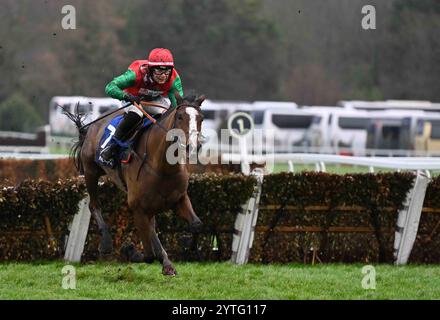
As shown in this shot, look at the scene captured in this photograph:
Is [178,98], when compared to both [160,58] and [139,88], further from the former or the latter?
[139,88]

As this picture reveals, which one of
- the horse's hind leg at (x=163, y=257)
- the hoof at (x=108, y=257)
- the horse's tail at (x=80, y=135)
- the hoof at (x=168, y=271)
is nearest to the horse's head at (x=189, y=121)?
the horse's hind leg at (x=163, y=257)

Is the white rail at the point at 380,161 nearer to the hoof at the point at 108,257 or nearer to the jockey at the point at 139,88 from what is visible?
the jockey at the point at 139,88

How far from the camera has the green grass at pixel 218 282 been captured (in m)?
6.39

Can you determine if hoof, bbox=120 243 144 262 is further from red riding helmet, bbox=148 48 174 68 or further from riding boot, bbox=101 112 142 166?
red riding helmet, bbox=148 48 174 68

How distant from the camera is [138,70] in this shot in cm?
782

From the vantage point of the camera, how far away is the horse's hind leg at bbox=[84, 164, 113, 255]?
783cm

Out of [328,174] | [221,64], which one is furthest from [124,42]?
[328,174]

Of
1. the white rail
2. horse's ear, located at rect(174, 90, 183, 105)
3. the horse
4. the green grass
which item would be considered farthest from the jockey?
the white rail

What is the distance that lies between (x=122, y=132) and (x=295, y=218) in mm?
1927

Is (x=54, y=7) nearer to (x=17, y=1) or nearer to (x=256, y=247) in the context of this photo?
(x=17, y=1)

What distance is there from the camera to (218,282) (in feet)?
23.0

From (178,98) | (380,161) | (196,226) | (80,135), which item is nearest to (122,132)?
(178,98)

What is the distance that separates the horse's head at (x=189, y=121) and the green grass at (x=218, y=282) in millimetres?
1045
